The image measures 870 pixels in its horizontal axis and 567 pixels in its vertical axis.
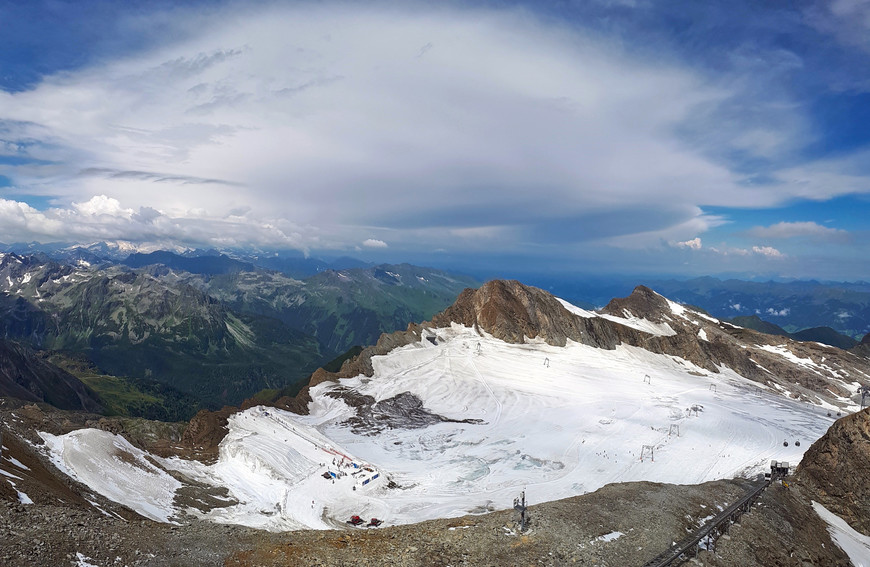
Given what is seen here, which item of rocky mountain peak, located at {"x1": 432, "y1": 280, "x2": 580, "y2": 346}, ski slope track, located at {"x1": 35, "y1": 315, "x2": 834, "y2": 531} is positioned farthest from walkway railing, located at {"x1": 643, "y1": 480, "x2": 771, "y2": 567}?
rocky mountain peak, located at {"x1": 432, "y1": 280, "x2": 580, "y2": 346}

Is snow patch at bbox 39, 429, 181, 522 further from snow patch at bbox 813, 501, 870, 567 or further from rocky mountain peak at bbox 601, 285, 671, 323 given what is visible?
rocky mountain peak at bbox 601, 285, 671, 323

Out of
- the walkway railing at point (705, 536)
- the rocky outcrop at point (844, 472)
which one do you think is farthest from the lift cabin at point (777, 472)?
the walkway railing at point (705, 536)

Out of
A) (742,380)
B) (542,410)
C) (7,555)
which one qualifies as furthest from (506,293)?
(7,555)

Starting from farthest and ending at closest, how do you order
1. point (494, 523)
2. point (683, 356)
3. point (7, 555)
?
point (683, 356) < point (494, 523) < point (7, 555)

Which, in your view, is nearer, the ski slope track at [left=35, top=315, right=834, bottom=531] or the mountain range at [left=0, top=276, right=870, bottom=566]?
the mountain range at [left=0, top=276, right=870, bottom=566]

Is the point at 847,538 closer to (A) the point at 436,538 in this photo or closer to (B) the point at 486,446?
(A) the point at 436,538

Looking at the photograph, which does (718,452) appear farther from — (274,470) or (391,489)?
(274,470)
